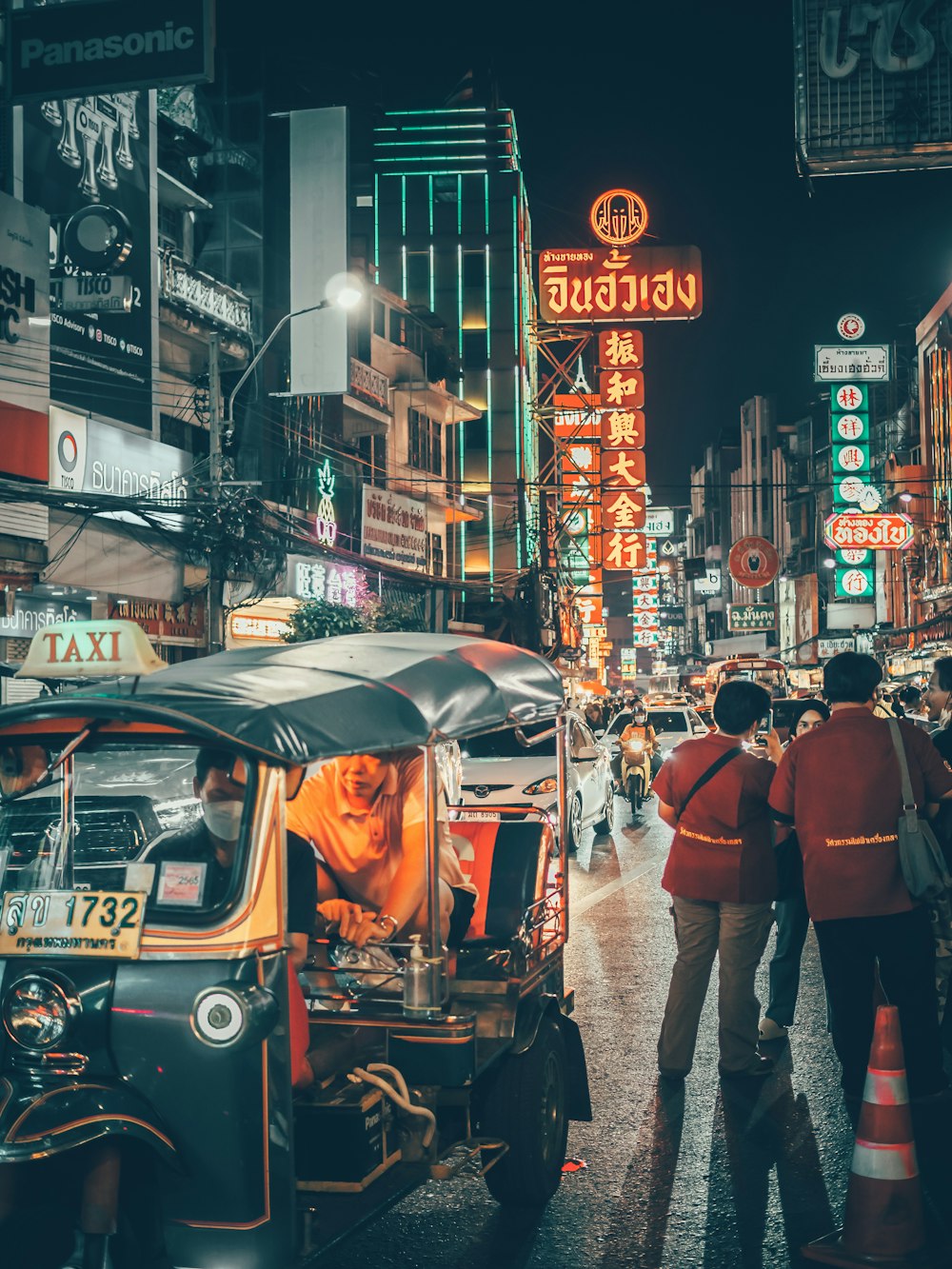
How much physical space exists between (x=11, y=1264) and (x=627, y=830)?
17047mm

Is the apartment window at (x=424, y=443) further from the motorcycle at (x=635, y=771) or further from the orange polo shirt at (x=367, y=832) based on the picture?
the orange polo shirt at (x=367, y=832)

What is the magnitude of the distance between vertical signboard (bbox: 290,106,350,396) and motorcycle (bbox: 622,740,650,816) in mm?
10383

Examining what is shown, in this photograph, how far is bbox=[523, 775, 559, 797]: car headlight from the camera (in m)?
12.3

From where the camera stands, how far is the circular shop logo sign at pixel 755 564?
45688 millimetres

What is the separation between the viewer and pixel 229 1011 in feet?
11.8

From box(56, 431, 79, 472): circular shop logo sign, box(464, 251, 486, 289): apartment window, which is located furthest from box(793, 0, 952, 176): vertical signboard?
box(464, 251, 486, 289): apartment window

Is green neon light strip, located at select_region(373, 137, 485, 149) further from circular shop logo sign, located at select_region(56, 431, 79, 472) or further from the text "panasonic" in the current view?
the text "panasonic"

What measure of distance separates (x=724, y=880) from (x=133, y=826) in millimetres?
3483

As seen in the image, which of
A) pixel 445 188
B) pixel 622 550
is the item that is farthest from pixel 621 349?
pixel 445 188

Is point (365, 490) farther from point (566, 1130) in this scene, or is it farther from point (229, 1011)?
point (229, 1011)

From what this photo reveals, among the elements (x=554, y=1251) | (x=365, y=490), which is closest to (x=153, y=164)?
(x=365, y=490)

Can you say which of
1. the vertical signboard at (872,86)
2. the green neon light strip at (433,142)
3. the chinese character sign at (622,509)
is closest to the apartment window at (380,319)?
the chinese character sign at (622,509)

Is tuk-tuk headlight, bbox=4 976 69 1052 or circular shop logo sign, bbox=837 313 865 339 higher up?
circular shop logo sign, bbox=837 313 865 339

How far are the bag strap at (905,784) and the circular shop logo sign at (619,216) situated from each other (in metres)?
46.5
